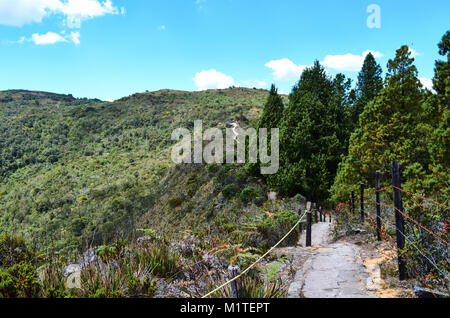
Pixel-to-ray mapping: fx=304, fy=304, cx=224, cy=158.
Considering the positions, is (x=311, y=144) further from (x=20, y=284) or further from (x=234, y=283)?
(x=20, y=284)

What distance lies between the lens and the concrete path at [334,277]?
407 cm

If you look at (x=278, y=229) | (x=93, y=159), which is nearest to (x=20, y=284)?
(x=278, y=229)

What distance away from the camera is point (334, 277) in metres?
4.73

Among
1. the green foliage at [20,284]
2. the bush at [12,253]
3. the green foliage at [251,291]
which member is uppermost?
the green foliage at [20,284]

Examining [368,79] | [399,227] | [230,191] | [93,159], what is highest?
[368,79]

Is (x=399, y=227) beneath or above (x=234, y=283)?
above

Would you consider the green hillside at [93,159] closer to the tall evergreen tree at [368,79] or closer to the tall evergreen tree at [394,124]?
the tall evergreen tree at [394,124]

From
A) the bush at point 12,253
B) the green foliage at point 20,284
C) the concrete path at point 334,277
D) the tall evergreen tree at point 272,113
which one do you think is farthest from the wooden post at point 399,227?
the tall evergreen tree at point 272,113

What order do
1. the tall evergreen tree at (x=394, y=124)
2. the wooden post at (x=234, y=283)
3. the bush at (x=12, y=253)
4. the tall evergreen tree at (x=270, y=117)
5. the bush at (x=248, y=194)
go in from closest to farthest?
the wooden post at (x=234, y=283)
the bush at (x=12, y=253)
the tall evergreen tree at (x=394, y=124)
the bush at (x=248, y=194)
the tall evergreen tree at (x=270, y=117)

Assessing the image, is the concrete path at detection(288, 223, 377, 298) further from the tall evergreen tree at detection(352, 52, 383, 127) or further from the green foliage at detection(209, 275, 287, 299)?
the tall evergreen tree at detection(352, 52, 383, 127)

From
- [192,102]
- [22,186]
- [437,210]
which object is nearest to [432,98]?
[437,210]
